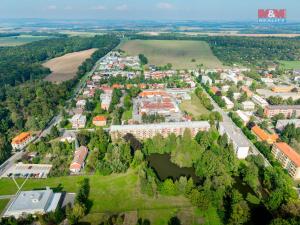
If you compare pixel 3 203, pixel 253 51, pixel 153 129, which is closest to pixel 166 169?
pixel 153 129

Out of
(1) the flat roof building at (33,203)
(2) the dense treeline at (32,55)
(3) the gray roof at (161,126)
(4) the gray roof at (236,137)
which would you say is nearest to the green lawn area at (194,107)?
(3) the gray roof at (161,126)

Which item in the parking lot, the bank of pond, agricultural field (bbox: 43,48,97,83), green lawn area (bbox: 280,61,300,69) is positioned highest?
agricultural field (bbox: 43,48,97,83)

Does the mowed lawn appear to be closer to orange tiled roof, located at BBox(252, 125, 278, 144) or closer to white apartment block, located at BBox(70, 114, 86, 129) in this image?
white apartment block, located at BBox(70, 114, 86, 129)

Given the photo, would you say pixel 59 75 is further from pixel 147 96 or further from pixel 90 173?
pixel 90 173

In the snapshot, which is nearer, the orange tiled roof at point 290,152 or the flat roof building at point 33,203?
the flat roof building at point 33,203

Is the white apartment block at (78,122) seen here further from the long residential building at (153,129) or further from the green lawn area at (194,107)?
the green lawn area at (194,107)

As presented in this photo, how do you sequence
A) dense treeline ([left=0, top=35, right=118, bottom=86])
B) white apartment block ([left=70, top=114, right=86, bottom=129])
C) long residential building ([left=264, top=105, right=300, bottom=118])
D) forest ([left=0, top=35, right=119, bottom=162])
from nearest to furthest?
forest ([left=0, top=35, right=119, bottom=162]), white apartment block ([left=70, top=114, right=86, bottom=129]), long residential building ([left=264, top=105, right=300, bottom=118]), dense treeline ([left=0, top=35, right=118, bottom=86])

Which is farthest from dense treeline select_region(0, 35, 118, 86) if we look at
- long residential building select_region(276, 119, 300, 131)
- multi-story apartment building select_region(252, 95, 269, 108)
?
long residential building select_region(276, 119, 300, 131)
